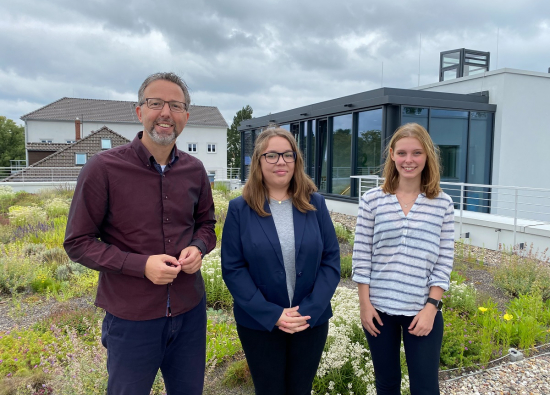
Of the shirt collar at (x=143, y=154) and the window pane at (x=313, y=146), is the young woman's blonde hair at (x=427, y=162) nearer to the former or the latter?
the shirt collar at (x=143, y=154)

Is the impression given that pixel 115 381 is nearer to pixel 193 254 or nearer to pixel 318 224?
pixel 193 254

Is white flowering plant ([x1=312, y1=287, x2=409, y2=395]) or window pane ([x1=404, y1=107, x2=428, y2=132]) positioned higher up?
window pane ([x1=404, y1=107, x2=428, y2=132])

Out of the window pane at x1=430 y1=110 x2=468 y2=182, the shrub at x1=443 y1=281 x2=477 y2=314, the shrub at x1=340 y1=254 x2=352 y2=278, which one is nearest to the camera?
the shrub at x1=443 y1=281 x2=477 y2=314

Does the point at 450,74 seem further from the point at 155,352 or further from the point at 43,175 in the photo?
the point at 43,175

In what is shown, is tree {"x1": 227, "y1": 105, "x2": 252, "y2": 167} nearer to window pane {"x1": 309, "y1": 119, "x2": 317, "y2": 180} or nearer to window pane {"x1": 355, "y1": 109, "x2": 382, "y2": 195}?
window pane {"x1": 309, "y1": 119, "x2": 317, "y2": 180}

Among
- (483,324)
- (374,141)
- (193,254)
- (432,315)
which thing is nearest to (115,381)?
(193,254)

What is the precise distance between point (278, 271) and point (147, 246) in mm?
683

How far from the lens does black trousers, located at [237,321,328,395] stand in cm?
205

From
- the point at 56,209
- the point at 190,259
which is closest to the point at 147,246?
the point at 190,259

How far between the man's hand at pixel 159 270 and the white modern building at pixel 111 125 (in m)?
28.2

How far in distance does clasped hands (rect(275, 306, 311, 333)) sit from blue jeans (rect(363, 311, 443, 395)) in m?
0.51

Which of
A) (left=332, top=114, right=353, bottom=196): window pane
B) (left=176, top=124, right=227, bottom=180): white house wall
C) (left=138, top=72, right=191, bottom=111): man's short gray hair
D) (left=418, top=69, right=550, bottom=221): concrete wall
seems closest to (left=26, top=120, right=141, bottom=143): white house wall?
(left=176, top=124, right=227, bottom=180): white house wall

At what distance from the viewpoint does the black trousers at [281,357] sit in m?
2.05

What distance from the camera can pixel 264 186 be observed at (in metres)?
2.21
